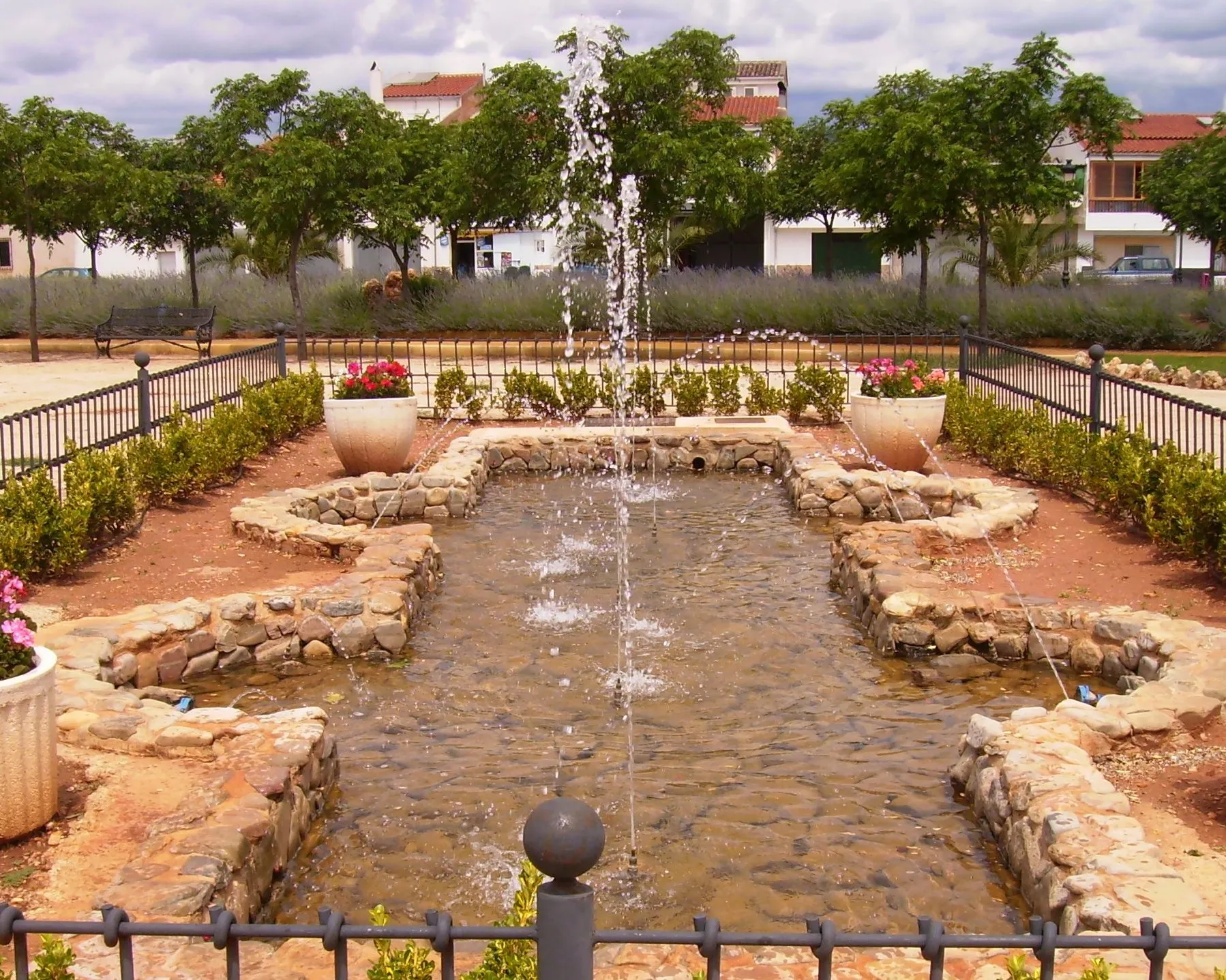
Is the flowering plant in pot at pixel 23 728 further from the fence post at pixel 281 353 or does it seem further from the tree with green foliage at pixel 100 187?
the tree with green foliage at pixel 100 187

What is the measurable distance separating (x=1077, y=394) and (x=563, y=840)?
40.0 ft

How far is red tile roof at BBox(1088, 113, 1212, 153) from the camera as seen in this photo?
54.6 m

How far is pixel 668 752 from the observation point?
20.3ft

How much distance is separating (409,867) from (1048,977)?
10.1ft

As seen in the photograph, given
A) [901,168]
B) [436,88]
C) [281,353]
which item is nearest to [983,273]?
[901,168]

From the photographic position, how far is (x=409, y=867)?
5027mm

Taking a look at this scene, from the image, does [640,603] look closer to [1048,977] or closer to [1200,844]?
[1200,844]

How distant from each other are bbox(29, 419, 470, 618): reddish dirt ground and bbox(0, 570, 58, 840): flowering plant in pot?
3.22 metres

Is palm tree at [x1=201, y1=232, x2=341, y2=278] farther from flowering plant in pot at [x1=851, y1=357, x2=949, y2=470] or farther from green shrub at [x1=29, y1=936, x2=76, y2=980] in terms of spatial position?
green shrub at [x1=29, y1=936, x2=76, y2=980]

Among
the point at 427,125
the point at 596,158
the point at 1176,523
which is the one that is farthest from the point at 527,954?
the point at 427,125

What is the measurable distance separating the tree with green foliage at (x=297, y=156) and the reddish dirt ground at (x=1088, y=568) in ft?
52.2

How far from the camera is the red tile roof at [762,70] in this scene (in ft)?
221

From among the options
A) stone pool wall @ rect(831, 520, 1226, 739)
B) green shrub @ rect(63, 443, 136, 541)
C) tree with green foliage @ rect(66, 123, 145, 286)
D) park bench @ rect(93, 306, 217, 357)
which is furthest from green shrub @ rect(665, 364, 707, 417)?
tree with green foliage @ rect(66, 123, 145, 286)

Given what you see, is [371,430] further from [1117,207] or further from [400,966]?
[1117,207]
